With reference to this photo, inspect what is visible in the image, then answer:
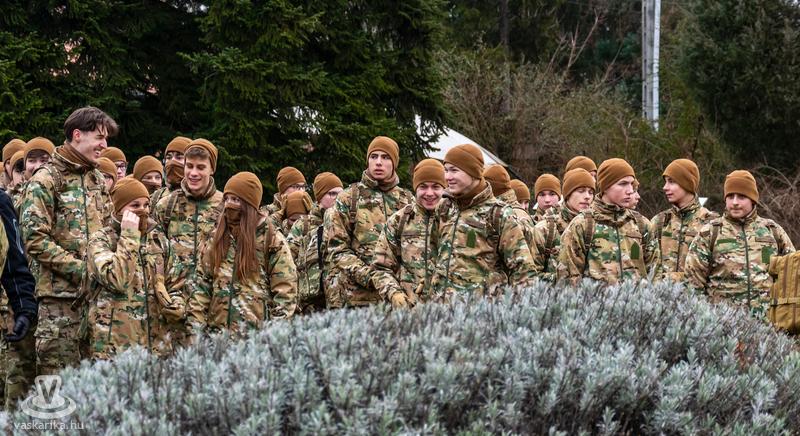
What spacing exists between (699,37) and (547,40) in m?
15.0

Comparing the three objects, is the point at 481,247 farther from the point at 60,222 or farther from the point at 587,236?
the point at 60,222

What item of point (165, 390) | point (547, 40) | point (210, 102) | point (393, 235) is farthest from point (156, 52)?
point (547, 40)

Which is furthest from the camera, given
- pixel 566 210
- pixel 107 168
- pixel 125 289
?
pixel 566 210

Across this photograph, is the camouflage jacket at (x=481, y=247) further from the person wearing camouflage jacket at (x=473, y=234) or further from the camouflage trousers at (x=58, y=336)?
the camouflage trousers at (x=58, y=336)

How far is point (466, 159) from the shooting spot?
22.1 feet

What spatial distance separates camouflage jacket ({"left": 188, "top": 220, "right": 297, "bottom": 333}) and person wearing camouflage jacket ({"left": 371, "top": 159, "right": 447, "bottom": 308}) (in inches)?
33.8

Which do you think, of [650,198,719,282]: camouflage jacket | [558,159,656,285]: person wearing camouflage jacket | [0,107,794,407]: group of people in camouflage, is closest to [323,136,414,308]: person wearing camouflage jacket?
[0,107,794,407]: group of people in camouflage

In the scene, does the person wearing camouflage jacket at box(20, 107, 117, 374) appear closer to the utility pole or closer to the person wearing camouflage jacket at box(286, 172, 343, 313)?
the person wearing camouflage jacket at box(286, 172, 343, 313)

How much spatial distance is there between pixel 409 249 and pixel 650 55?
80.1ft

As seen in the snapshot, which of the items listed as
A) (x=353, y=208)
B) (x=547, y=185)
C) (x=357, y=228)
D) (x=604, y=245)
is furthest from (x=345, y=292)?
(x=547, y=185)

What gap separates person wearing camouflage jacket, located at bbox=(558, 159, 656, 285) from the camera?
25.3ft

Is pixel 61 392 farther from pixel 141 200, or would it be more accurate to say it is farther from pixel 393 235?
pixel 393 235

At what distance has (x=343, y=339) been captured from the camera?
12.3 ft

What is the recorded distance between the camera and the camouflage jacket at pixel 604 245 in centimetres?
770
